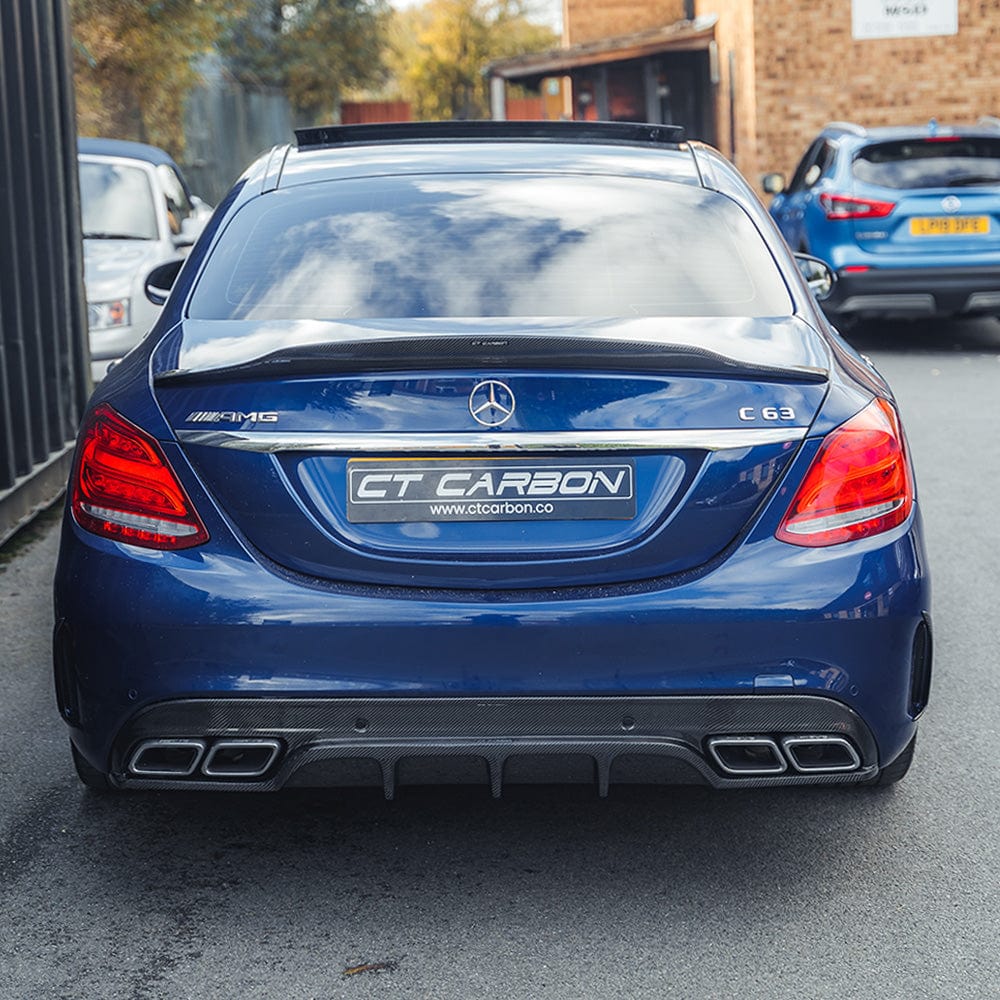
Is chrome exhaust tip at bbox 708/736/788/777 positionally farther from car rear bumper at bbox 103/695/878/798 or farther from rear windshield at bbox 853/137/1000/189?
rear windshield at bbox 853/137/1000/189

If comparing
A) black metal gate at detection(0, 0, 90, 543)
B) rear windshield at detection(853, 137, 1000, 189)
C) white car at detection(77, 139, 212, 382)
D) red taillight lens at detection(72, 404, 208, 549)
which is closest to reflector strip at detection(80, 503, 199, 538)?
red taillight lens at detection(72, 404, 208, 549)

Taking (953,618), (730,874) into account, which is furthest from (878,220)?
(730,874)

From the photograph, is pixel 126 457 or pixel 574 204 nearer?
pixel 126 457

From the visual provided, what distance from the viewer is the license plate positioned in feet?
10.5

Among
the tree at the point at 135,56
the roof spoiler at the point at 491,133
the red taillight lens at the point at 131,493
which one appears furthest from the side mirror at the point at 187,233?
the tree at the point at 135,56

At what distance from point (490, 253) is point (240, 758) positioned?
127cm

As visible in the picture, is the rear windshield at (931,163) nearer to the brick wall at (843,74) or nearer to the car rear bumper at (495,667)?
the car rear bumper at (495,667)

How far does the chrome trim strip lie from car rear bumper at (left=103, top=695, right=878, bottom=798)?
1.56ft

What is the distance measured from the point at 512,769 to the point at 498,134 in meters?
1.90

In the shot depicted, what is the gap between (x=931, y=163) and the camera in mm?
12938

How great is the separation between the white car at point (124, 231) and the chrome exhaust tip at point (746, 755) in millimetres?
6959

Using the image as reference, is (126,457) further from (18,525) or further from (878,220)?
(878,220)

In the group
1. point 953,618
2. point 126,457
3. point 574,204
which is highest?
point 574,204

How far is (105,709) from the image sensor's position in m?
3.34
